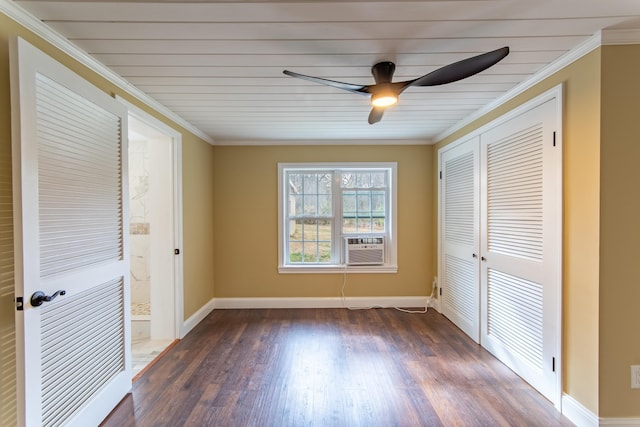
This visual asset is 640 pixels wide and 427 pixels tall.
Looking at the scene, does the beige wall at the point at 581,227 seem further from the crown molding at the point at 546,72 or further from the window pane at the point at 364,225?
the window pane at the point at 364,225

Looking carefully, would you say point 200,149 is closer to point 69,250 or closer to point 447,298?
point 69,250

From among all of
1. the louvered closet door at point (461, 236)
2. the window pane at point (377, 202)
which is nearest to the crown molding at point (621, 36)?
the louvered closet door at point (461, 236)

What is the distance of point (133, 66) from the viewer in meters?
1.89

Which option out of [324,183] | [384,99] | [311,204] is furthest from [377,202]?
[384,99]

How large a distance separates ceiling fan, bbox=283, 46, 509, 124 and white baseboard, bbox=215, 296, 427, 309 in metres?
→ 2.55

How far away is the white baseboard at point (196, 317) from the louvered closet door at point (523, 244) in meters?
2.93

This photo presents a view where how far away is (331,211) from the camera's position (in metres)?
3.94

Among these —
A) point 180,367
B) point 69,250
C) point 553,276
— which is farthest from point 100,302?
point 553,276

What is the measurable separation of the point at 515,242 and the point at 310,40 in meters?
2.06

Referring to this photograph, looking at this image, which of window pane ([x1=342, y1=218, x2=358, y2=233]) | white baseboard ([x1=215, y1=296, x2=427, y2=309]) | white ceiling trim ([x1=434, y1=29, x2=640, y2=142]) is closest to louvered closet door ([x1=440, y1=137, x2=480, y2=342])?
white baseboard ([x1=215, y1=296, x2=427, y2=309])

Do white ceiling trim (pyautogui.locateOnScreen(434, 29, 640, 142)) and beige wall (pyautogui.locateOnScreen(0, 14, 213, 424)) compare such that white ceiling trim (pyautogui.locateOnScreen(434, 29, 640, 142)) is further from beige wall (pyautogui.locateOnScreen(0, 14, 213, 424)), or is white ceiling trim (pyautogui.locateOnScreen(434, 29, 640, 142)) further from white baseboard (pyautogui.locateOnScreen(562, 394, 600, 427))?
beige wall (pyautogui.locateOnScreen(0, 14, 213, 424))

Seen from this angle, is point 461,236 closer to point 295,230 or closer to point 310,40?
point 295,230

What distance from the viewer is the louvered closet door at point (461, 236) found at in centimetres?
285

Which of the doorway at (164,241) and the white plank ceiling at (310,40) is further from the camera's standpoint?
the doorway at (164,241)
